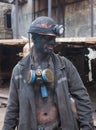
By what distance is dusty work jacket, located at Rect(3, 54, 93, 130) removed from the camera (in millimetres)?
3629

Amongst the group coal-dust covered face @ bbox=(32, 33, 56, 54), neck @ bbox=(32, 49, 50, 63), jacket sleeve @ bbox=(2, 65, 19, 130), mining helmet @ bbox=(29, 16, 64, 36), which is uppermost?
mining helmet @ bbox=(29, 16, 64, 36)

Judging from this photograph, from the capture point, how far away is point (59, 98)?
361 centimetres

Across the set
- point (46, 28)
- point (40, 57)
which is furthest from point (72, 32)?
point (46, 28)

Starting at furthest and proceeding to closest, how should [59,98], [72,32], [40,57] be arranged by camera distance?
[72,32], [40,57], [59,98]

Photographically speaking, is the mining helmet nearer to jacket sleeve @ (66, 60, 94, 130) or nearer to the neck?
the neck

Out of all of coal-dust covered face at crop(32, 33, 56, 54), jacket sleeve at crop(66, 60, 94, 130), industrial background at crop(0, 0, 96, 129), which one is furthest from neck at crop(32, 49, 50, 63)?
industrial background at crop(0, 0, 96, 129)

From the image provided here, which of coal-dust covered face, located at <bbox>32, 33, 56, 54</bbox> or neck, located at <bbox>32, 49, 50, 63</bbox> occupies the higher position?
coal-dust covered face, located at <bbox>32, 33, 56, 54</bbox>

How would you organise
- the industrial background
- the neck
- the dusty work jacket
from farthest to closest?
1. the industrial background
2. the neck
3. the dusty work jacket

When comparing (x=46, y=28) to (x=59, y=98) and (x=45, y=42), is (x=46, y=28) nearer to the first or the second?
(x=45, y=42)

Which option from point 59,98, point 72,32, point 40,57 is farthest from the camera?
point 72,32

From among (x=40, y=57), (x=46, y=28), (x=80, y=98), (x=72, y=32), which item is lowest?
(x=80, y=98)

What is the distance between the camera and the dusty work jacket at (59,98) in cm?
363

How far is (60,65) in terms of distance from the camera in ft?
12.3

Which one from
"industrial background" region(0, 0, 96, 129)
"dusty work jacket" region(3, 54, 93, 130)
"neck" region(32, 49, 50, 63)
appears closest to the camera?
"dusty work jacket" region(3, 54, 93, 130)
